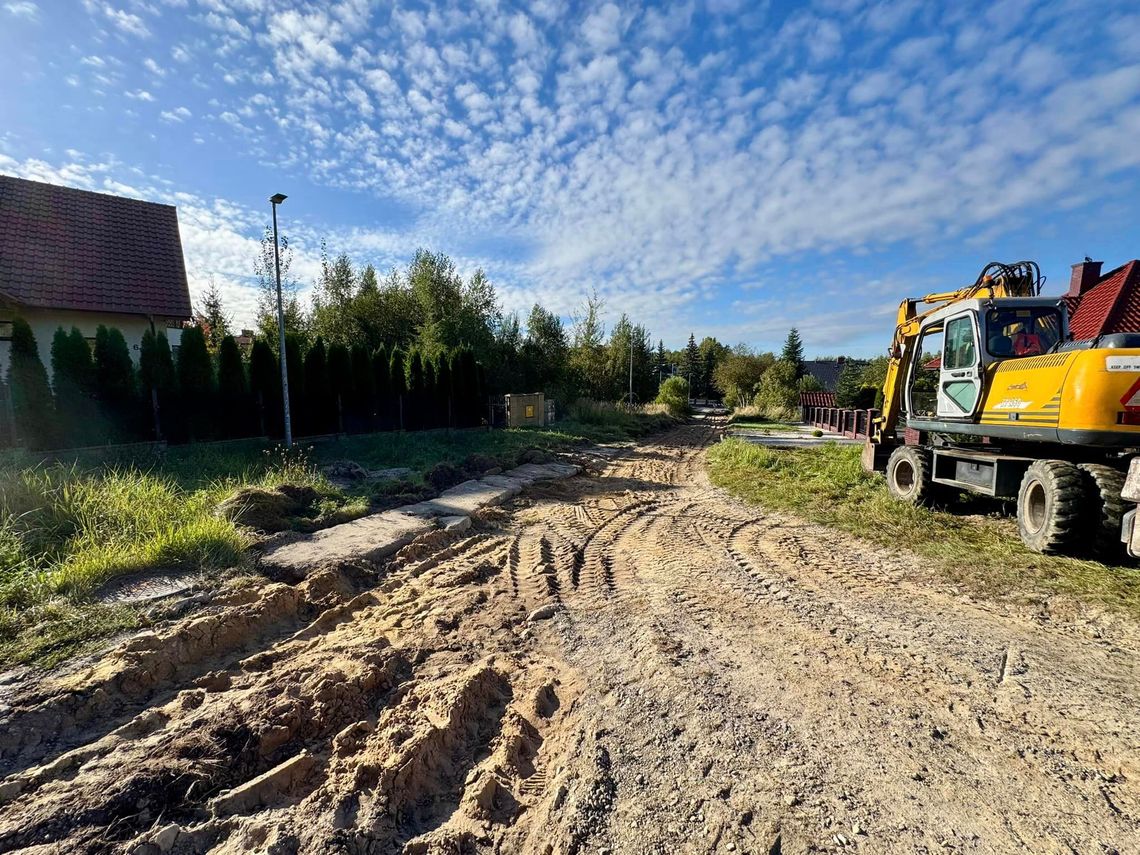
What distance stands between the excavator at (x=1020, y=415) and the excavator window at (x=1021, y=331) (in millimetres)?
12

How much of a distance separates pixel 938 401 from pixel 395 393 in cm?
1300

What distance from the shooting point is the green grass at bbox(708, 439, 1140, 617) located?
4.48 meters

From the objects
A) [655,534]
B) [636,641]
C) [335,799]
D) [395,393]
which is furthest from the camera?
[395,393]

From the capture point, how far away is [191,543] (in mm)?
4625

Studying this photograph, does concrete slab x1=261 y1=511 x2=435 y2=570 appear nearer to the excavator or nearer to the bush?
the excavator

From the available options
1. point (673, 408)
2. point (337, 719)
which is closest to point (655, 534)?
point (337, 719)

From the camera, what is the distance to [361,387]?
13992 millimetres

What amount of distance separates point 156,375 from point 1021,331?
14223mm

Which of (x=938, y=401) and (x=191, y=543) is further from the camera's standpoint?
(x=938, y=401)

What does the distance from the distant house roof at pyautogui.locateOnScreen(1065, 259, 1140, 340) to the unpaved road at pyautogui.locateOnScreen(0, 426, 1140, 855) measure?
15.0 meters

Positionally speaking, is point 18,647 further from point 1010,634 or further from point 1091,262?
point 1091,262

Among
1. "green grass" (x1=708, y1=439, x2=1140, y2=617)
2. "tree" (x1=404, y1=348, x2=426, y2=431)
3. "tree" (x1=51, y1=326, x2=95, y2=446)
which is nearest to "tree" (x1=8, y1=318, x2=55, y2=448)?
"tree" (x1=51, y1=326, x2=95, y2=446)

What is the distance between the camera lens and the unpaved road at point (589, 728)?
78.2 inches

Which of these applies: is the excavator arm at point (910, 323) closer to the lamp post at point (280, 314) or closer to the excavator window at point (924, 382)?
the excavator window at point (924, 382)
